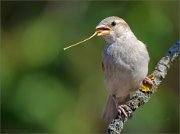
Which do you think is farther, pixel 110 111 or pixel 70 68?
pixel 70 68

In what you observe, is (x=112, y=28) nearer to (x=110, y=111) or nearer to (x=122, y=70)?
(x=122, y=70)

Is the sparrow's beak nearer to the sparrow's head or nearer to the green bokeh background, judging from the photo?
the sparrow's head

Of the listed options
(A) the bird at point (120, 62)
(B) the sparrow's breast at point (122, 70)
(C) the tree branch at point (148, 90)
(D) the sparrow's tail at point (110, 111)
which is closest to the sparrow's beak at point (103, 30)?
(A) the bird at point (120, 62)

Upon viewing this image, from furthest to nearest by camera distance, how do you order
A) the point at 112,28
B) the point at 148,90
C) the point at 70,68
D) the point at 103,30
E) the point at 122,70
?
the point at 70,68, the point at 112,28, the point at 103,30, the point at 122,70, the point at 148,90

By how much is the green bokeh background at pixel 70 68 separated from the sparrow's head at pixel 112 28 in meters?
1.06

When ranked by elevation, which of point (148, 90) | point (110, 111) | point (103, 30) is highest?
point (103, 30)

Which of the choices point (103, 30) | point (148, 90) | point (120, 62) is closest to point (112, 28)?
point (103, 30)

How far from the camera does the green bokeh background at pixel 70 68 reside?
7.71 m

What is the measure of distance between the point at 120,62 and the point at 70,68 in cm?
202

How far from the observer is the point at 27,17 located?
8359 mm

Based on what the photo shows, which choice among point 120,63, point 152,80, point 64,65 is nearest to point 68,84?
point 64,65

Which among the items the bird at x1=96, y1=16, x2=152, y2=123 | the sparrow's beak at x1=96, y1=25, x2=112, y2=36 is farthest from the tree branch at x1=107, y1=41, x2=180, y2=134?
→ the sparrow's beak at x1=96, y1=25, x2=112, y2=36

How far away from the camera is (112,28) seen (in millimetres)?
6430

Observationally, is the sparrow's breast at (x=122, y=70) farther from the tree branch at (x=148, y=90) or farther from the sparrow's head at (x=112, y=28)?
the tree branch at (x=148, y=90)
